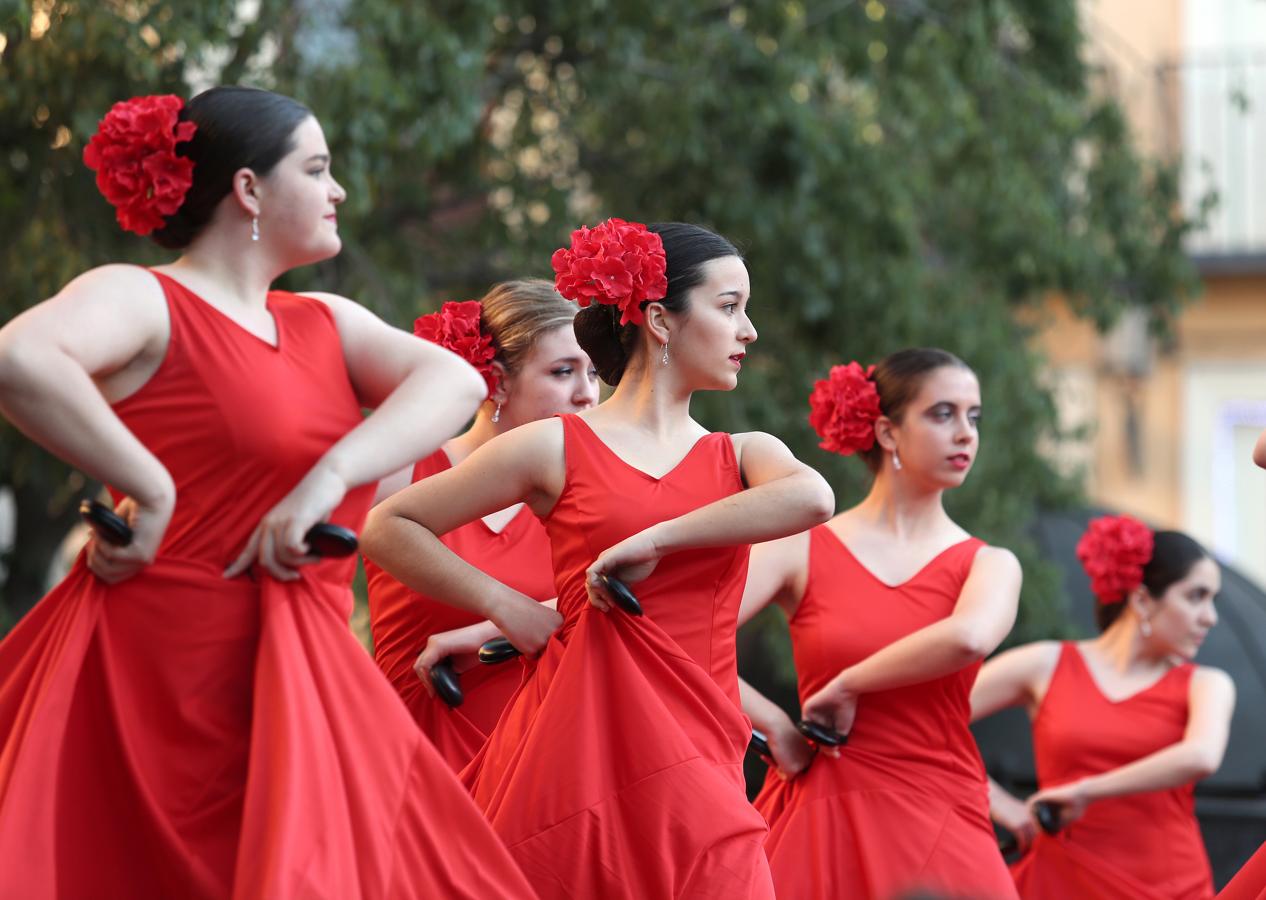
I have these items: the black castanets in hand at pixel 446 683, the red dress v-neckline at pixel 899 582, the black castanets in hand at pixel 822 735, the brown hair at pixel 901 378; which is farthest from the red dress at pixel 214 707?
the brown hair at pixel 901 378

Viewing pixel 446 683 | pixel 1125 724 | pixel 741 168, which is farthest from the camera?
pixel 741 168

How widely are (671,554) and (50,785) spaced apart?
1257 mm

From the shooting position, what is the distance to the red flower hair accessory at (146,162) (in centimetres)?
333

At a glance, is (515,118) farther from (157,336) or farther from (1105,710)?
(157,336)

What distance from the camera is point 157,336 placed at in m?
3.19

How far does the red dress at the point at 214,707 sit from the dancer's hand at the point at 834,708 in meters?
1.72

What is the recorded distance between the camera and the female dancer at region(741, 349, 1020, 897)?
15.7ft

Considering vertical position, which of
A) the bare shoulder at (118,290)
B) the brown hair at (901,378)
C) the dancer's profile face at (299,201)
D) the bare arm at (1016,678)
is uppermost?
the dancer's profile face at (299,201)

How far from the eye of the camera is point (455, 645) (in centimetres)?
450

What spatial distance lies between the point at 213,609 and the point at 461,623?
149cm

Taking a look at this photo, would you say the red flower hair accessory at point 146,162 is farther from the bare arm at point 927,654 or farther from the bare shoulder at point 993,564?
the bare shoulder at point 993,564

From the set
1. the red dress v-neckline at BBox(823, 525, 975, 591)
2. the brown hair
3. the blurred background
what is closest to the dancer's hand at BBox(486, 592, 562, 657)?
the red dress v-neckline at BBox(823, 525, 975, 591)

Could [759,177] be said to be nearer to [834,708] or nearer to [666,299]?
[834,708]

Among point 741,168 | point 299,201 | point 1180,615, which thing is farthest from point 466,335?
point 741,168
